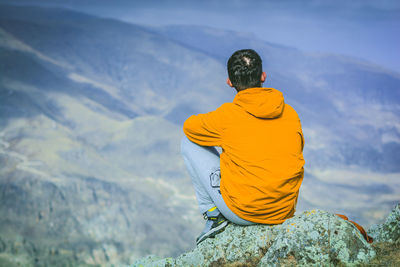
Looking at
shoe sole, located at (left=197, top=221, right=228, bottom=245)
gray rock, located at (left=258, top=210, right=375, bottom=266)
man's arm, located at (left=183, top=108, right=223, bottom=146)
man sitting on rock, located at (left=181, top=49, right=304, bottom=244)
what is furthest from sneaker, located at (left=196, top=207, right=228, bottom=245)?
man's arm, located at (left=183, top=108, right=223, bottom=146)

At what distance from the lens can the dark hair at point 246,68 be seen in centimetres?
429

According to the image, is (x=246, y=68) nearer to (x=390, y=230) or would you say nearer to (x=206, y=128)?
(x=206, y=128)

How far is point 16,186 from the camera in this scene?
153 meters

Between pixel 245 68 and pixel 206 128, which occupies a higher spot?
pixel 245 68

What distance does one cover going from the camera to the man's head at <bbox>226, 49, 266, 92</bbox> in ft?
14.1

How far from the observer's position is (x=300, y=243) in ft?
13.6

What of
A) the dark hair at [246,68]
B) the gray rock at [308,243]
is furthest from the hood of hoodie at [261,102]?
the gray rock at [308,243]

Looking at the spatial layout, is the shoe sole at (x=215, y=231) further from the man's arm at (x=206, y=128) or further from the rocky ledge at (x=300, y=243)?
the man's arm at (x=206, y=128)

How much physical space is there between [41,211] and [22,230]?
12261mm

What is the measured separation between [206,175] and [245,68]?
1592 millimetres

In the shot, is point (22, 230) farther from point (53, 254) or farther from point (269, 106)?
point (269, 106)

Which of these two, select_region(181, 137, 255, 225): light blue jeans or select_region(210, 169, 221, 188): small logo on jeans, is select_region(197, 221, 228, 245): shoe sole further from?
select_region(210, 169, 221, 188): small logo on jeans

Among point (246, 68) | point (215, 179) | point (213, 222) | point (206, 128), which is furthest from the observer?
point (213, 222)

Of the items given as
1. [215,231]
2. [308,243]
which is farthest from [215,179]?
[308,243]
